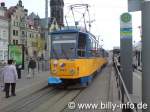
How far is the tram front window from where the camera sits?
2058cm

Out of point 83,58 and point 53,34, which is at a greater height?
point 53,34

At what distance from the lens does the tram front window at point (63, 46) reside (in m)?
20.6

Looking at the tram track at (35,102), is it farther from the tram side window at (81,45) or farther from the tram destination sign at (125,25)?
the tram destination sign at (125,25)

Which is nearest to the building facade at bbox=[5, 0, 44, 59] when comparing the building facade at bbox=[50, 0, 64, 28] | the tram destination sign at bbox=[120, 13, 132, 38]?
the building facade at bbox=[50, 0, 64, 28]

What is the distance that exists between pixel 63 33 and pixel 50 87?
3.35 metres

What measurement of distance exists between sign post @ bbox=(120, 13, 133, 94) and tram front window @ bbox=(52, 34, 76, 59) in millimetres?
7867

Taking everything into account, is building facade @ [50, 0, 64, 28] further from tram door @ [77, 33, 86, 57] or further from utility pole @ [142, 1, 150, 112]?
utility pole @ [142, 1, 150, 112]

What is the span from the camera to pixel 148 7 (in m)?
5.81

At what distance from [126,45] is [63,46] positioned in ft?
27.4

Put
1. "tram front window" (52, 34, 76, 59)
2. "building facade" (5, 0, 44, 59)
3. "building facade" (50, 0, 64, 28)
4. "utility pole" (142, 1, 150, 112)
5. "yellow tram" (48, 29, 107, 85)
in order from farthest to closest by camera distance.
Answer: "building facade" (50, 0, 64, 28) → "building facade" (5, 0, 44, 59) → "tram front window" (52, 34, 76, 59) → "yellow tram" (48, 29, 107, 85) → "utility pole" (142, 1, 150, 112)

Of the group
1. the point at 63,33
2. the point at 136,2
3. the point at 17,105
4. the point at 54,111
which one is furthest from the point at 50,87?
the point at 136,2

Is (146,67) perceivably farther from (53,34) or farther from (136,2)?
(53,34)

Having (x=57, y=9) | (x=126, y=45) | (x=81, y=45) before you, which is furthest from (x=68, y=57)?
(x=57, y=9)

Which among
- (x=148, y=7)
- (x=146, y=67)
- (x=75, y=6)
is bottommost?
(x=146, y=67)
